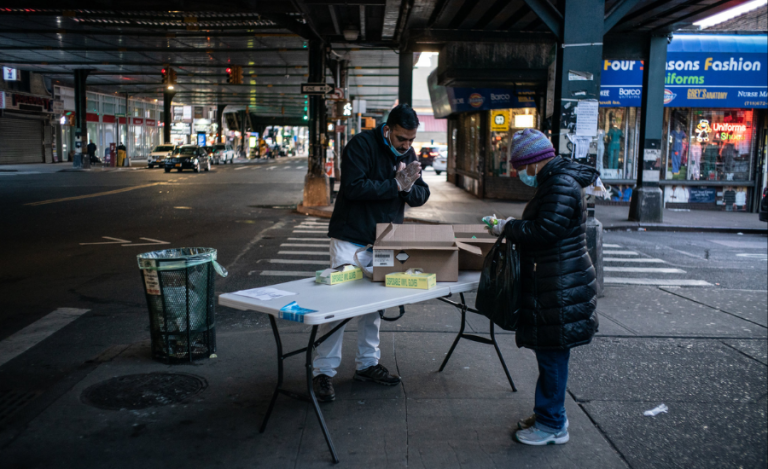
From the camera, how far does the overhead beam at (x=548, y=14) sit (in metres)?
8.00

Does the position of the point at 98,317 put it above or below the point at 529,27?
below

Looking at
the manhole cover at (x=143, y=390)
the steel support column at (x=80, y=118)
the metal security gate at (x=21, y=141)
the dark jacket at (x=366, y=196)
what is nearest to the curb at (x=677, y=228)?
the dark jacket at (x=366, y=196)

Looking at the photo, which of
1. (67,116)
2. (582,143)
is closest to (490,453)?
(582,143)

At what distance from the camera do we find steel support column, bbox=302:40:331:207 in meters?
18.5

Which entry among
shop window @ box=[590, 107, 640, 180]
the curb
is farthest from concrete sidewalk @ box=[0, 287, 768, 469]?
shop window @ box=[590, 107, 640, 180]

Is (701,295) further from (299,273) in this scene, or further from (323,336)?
(323,336)

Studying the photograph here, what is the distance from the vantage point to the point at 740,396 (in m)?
4.61

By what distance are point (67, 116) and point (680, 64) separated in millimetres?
43603

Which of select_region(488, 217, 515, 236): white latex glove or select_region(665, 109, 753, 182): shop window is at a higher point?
select_region(665, 109, 753, 182): shop window

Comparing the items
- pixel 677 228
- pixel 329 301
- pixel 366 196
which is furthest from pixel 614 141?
pixel 329 301

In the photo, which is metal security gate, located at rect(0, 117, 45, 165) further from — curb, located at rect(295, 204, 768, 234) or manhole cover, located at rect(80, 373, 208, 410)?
manhole cover, located at rect(80, 373, 208, 410)

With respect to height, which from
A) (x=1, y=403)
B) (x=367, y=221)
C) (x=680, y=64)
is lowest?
(x=1, y=403)

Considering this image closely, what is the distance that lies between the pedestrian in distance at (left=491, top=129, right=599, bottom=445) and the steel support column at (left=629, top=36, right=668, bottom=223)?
524 inches

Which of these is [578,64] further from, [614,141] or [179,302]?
[614,141]
